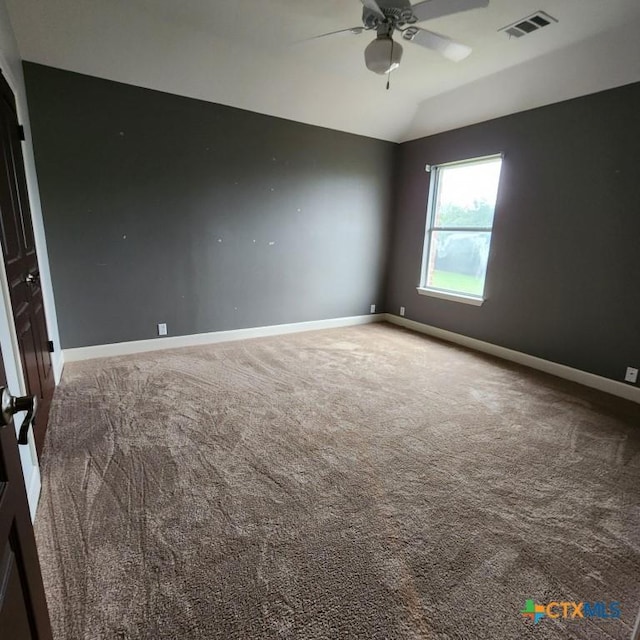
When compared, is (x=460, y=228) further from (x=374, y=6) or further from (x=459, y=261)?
(x=374, y=6)

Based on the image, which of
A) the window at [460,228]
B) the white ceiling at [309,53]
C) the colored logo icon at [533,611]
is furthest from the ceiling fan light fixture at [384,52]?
the colored logo icon at [533,611]

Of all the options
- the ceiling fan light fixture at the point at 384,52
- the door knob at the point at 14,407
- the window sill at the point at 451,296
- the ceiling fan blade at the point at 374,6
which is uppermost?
the ceiling fan blade at the point at 374,6

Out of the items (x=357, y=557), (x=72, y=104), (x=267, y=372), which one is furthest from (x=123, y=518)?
(x=72, y=104)

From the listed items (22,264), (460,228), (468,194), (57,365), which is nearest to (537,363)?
(460,228)

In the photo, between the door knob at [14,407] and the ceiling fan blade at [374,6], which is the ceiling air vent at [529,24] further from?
the door knob at [14,407]

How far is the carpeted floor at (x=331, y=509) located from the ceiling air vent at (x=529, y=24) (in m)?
2.88

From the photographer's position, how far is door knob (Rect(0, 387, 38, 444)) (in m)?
0.65

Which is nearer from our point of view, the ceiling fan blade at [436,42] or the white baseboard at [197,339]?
the ceiling fan blade at [436,42]

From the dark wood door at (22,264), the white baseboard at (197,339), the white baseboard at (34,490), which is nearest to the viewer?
the white baseboard at (34,490)

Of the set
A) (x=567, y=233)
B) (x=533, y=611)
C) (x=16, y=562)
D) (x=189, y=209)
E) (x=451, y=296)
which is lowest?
(x=533, y=611)

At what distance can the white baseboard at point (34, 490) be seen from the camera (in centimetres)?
168

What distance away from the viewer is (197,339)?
13.9 ft

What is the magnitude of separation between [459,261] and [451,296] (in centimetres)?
45

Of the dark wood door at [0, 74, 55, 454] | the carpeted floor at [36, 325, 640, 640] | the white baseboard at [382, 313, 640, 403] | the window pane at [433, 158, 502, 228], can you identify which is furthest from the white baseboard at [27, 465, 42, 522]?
the window pane at [433, 158, 502, 228]
